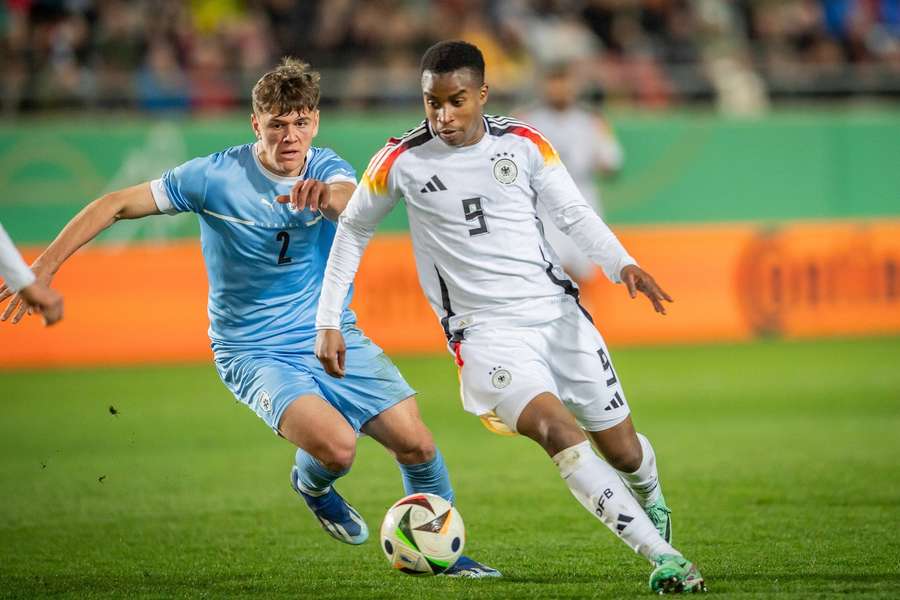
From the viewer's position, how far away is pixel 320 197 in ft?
19.4

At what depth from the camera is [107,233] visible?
652 inches

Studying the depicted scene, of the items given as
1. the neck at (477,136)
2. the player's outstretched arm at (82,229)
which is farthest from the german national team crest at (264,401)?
the neck at (477,136)

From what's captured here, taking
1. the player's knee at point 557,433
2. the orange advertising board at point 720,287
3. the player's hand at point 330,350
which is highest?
the player's hand at point 330,350

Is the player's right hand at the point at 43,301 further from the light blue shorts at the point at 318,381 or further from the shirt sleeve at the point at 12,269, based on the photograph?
the light blue shorts at the point at 318,381

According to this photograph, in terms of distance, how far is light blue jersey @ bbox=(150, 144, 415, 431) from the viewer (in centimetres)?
638

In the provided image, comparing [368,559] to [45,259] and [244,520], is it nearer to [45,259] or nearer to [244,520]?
[244,520]

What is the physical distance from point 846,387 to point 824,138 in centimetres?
693

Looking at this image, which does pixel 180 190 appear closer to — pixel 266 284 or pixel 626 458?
pixel 266 284

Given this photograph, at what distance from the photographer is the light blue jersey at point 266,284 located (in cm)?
638

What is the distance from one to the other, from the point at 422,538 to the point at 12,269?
205 centimetres

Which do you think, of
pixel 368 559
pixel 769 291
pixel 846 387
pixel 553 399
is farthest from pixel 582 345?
pixel 769 291

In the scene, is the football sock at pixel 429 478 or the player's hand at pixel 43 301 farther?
the football sock at pixel 429 478

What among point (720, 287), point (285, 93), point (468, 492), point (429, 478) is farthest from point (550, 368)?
point (720, 287)

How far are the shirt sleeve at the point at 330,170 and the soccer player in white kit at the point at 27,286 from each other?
4.88 ft
